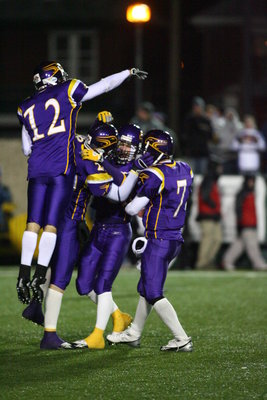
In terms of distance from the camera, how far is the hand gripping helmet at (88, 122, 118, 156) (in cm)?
816

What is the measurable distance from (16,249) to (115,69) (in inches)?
541

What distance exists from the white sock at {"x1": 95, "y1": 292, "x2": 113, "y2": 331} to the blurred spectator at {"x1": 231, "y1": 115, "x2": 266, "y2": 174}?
1051 cm

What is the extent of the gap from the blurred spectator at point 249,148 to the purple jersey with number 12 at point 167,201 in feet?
34.3

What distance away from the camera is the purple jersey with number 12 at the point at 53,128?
8055 millimetres

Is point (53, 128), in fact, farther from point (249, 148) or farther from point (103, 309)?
point (249, 148)

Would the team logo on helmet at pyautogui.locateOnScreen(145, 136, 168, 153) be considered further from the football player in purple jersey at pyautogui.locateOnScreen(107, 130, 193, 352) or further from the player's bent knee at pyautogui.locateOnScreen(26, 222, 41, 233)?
the player's bent knee at pyautogui.locateOnScreen(26, 222, 41, 233)

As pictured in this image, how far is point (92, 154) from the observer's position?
811cm

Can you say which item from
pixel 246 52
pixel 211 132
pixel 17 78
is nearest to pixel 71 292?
pixel 211 132

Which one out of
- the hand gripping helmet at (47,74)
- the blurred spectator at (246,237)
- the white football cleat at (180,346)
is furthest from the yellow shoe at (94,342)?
the blurred spectator at (246,237)

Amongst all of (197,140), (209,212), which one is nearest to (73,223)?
(209,212)

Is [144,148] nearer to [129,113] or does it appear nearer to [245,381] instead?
[245,381]

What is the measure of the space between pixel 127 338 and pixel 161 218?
1023mm

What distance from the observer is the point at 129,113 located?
28.4 meters

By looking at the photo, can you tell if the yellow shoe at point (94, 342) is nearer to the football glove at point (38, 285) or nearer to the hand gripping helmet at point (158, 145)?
the football glove at point (38, 285)
